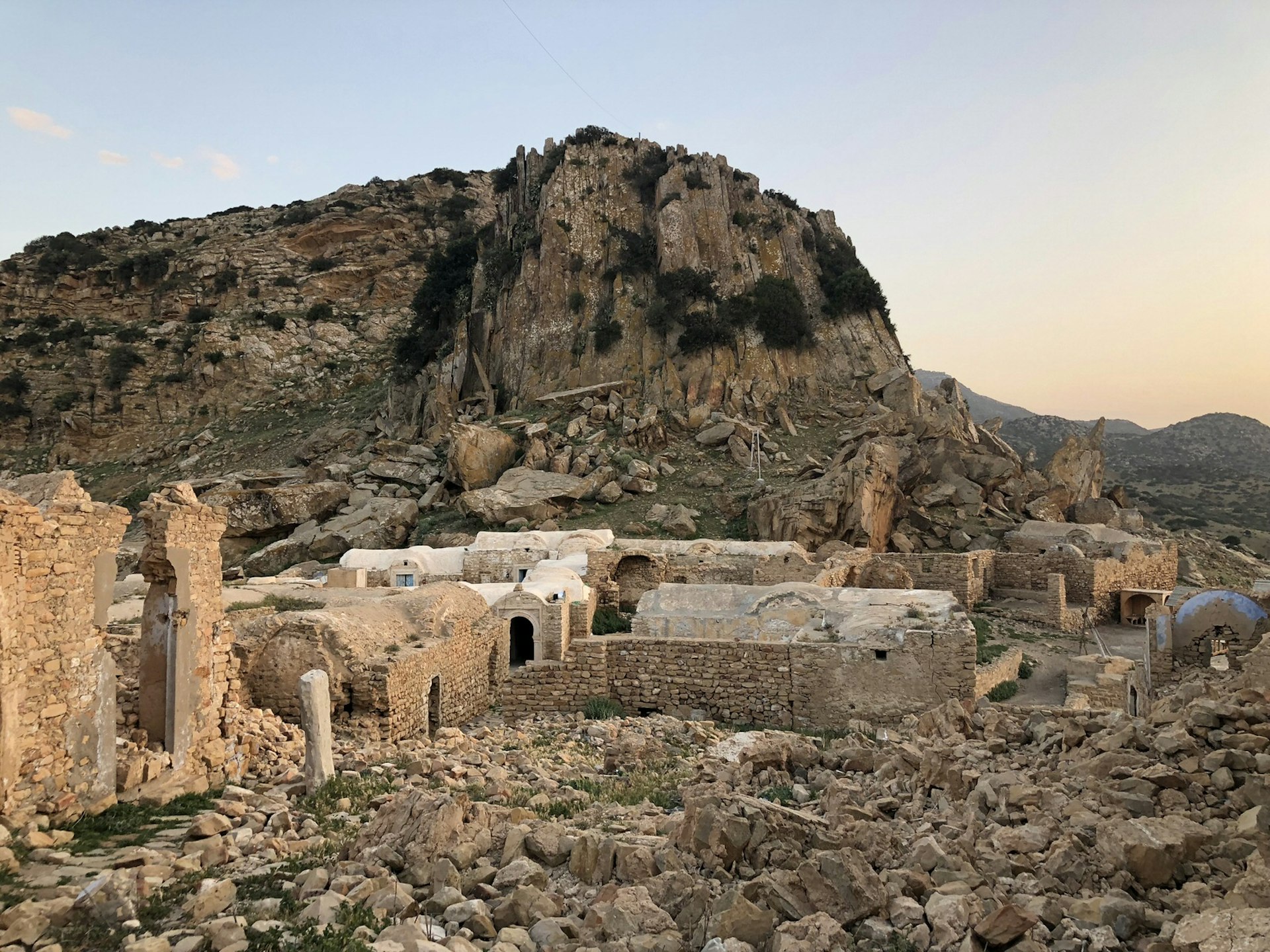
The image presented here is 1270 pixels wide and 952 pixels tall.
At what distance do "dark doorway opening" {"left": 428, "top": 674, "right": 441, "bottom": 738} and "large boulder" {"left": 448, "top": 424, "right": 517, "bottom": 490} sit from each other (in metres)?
19.7

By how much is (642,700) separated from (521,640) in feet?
16.4

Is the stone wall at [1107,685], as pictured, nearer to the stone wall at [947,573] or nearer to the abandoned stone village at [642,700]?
the abandoned stone village at [642,700]

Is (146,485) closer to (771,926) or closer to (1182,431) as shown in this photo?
(771,926)

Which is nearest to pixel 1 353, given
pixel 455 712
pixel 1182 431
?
pixel 455 712

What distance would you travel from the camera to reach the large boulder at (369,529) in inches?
1073

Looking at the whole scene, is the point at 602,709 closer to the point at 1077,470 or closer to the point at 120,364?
the point at 1077,470

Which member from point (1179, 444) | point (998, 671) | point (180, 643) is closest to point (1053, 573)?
point (998, 671)

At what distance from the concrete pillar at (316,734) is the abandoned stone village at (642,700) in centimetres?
4

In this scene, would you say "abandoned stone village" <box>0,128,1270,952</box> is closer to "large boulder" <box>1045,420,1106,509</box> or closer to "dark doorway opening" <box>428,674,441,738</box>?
"dark doorway opening" <box>428,674,441,738</box>

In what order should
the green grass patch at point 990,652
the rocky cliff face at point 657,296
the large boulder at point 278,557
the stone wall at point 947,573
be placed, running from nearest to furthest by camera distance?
the green grass patch at point 990,652 → the stone wall at point 947,573 → the large boulder at point 278,557 → the rocky cliff face at point 657,296

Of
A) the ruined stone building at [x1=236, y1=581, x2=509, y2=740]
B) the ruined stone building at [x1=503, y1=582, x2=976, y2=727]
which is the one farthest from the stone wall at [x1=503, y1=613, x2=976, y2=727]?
the ruined stone building at [x1=236, y1=581, x2=509, y2=740]

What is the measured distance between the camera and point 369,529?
27812mm

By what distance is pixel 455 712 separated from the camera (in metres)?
11.1

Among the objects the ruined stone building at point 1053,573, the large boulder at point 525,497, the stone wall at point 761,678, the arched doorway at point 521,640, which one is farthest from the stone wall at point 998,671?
the large boulder at point 525,497
